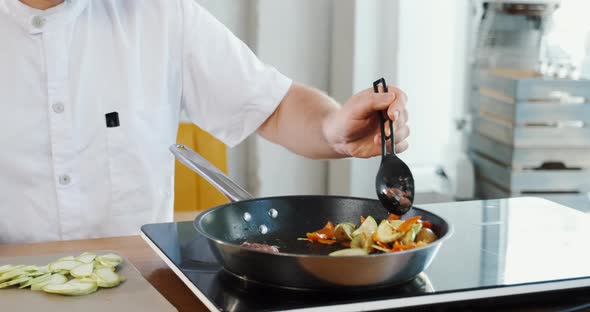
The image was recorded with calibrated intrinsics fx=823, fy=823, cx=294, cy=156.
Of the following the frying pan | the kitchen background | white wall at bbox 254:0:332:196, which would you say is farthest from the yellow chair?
the frying pan

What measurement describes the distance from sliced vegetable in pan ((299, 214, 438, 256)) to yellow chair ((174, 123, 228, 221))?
1172mm

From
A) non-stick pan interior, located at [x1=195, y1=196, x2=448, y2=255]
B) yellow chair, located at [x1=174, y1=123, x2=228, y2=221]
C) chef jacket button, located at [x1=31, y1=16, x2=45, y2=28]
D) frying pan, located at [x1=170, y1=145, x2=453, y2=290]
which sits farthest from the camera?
yellow chair, located at [x1=174, y1=123, x2=228, y2=221]

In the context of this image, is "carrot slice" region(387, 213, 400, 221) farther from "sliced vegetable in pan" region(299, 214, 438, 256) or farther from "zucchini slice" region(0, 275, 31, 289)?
"zucchini slice" region(0, 275, 31, 289)

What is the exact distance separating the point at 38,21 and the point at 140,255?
516mm

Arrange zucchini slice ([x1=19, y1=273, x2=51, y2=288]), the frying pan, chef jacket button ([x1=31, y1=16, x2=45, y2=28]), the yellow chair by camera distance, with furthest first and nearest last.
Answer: the yellow chair < chef jacket button ([x1=31, y1=16, x2=45, y2=28]) < zucchini slice ([x1=19, y1=273, x2=51, y2=288]) < the frying pan

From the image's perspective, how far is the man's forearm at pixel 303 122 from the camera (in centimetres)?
150

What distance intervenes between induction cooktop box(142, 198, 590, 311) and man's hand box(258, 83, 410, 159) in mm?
172

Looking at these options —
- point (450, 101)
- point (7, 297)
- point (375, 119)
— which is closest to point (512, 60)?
point (450, 101)

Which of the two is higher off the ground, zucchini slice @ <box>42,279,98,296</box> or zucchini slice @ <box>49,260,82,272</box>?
zucchini slice @ <box>49,260,82,272</box>

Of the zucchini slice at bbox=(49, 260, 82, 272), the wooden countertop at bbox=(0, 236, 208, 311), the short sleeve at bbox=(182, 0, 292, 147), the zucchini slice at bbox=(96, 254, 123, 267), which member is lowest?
the wooden countertop at bbox=(0, 236, 208, 311)

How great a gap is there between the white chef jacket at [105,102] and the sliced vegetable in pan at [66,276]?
44cm

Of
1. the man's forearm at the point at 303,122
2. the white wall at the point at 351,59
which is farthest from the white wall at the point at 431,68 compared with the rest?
the man's forearm at the point at 303,122

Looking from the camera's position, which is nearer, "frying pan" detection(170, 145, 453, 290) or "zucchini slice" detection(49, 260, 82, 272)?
"frying pan" detection(170, 145, 453, 290)

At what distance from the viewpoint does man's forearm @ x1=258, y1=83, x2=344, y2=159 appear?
1.50 m
